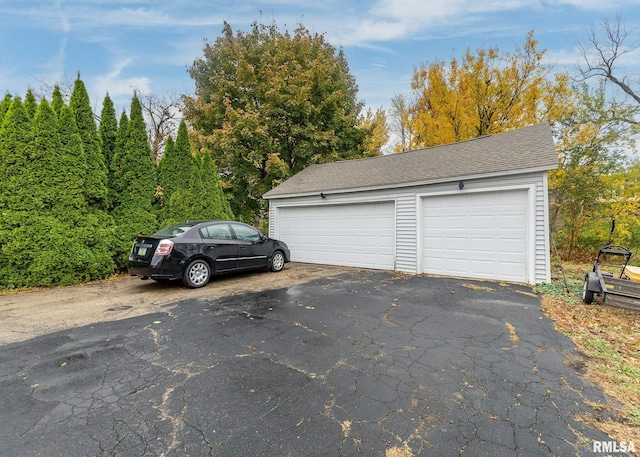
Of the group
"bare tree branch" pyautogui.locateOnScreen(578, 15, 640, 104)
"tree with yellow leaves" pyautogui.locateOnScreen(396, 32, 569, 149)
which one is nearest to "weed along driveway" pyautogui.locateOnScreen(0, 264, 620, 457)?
"tree with yellow leaves" pyautogui.locateOnScreen(396, 32, 569, 149)

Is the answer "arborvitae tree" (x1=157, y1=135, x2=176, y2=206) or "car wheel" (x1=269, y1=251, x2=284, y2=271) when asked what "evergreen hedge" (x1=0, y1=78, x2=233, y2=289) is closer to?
"arborvitae tree" (x1=157, y1=135, x2=176, y2=206)

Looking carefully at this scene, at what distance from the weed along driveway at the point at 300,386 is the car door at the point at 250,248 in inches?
100

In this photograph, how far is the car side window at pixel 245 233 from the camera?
7.01 m

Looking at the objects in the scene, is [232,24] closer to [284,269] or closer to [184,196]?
[184,196]

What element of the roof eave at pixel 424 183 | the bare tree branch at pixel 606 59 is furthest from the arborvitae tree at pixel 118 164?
the bare tree branch at pixel 606 59

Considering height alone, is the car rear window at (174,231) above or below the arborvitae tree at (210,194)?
below

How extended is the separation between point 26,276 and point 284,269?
5725mm

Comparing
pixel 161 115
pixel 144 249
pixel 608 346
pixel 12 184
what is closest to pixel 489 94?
pixel 608 346

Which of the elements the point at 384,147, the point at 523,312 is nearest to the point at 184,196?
the point at 523,312

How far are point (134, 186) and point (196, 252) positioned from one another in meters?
3.60

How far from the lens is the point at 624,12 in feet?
40.3

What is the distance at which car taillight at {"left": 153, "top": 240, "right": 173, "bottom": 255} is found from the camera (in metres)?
5.59

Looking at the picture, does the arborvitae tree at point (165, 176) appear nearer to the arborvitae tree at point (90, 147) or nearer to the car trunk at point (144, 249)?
the arborvitae tree at point (90, 147)

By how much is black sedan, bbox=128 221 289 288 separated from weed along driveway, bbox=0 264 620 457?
1.43m
